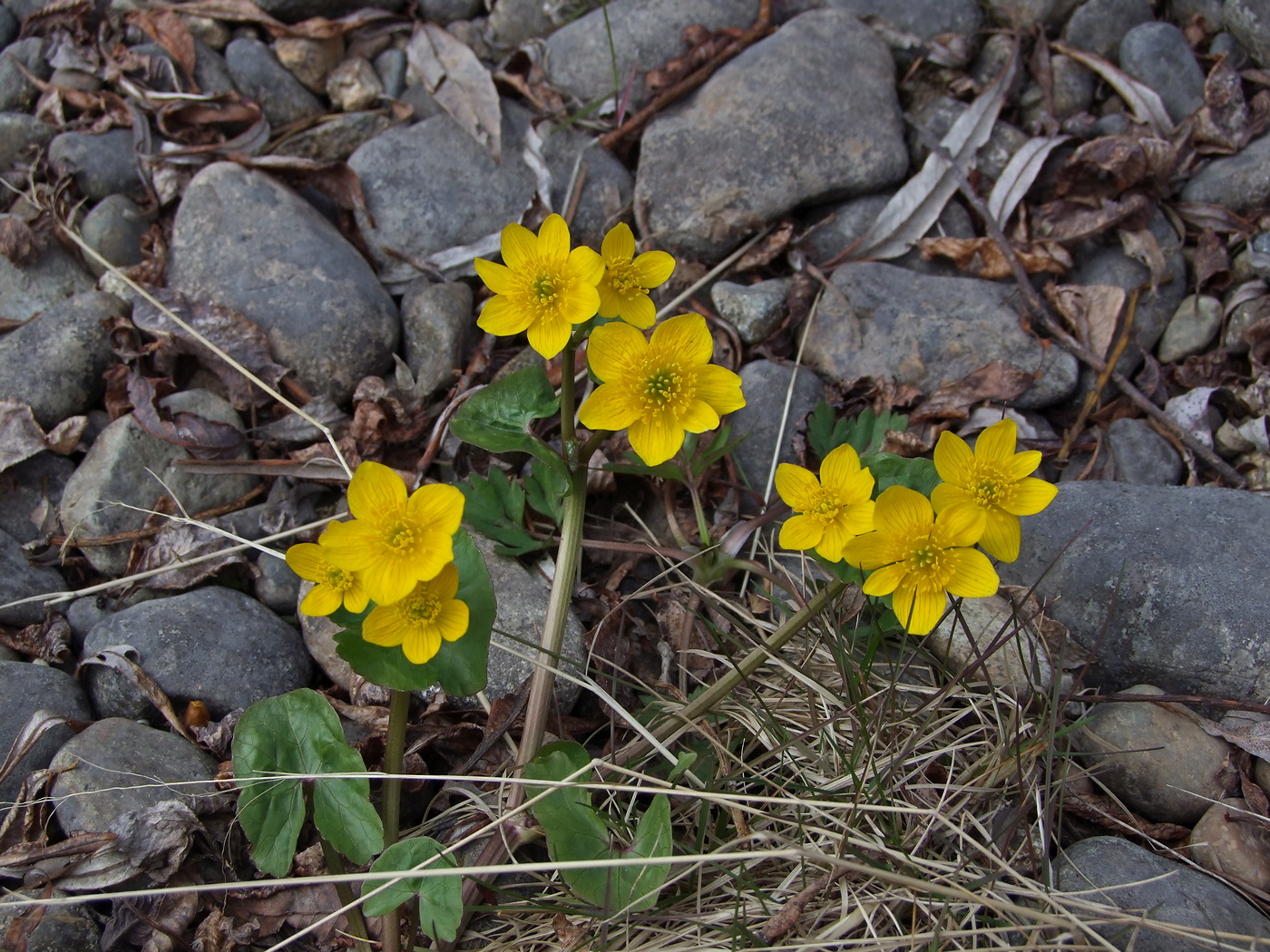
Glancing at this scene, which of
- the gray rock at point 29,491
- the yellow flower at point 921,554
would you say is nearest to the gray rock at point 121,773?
the gray rock at point 29,491

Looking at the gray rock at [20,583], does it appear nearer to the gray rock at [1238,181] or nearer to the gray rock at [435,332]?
the gray rock at [435,332]

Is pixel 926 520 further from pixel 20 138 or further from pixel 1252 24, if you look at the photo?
pixel 20 138

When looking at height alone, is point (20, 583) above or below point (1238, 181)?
below

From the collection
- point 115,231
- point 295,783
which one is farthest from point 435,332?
point 295,783

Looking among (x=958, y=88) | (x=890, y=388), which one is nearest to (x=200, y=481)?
(x=890, y=388)

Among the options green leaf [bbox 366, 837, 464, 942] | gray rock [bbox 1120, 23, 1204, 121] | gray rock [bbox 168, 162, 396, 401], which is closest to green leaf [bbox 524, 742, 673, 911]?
green leaf [bbox 366, 837, 464, 942]

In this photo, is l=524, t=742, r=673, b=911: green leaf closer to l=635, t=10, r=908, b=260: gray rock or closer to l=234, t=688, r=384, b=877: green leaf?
l=234, t=688, r=384, b=877: green leaf

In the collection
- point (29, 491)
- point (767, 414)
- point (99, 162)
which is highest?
point (99, 162)
